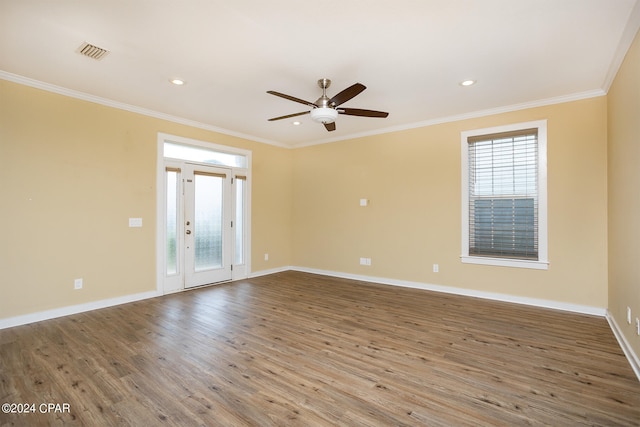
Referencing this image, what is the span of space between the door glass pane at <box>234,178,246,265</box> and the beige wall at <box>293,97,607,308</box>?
1.31m

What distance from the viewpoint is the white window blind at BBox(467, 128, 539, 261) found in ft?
13.7

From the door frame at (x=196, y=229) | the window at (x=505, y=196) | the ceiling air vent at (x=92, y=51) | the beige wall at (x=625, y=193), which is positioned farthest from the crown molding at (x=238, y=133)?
the ceiling air vent at (x=92, y=51)

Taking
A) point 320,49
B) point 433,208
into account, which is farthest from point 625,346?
point 320,49

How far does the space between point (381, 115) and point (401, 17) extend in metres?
1.13

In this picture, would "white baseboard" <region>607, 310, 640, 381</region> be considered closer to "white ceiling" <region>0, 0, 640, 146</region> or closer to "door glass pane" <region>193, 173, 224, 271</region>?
"white ceiling" <region>0, 0, 640, 146</region>

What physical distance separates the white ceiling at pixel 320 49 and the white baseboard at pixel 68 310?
2.68m

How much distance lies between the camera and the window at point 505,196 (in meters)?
4.09

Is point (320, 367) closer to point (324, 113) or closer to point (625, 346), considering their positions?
point (324, 113)

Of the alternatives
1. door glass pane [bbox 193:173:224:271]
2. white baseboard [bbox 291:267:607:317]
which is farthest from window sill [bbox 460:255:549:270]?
door glass pane [bbox 193:173:224:271]

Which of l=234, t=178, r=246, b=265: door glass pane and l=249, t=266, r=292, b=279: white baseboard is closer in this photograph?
l=234, t=178, r=246, b=265: door glass pane

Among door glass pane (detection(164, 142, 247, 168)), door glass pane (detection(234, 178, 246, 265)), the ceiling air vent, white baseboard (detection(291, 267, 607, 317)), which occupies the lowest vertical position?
white baseboard (detection(291, 267, 607, 317))

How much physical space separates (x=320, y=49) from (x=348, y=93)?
0.46 m

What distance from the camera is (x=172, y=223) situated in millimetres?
4762

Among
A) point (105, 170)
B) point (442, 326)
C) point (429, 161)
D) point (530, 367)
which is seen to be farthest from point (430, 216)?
point (105, 170)
